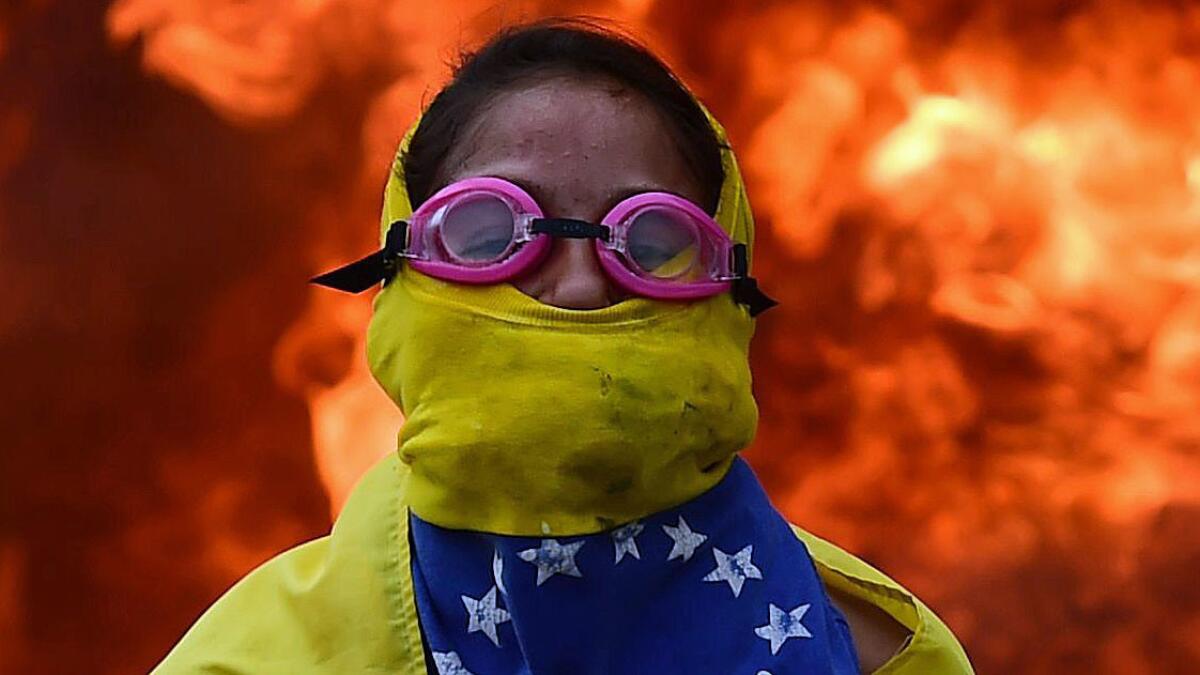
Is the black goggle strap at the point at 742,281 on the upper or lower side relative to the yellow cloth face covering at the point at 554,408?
upper

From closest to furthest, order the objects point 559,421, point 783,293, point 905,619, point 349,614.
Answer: point 559,421 → point 349,614 → point 905,619 → point 783,293

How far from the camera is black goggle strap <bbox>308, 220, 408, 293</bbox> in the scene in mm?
1031

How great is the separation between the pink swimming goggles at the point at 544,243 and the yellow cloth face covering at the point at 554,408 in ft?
0.06

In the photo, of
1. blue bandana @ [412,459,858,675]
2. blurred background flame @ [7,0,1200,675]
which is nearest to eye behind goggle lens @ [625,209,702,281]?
blue bandana @ [412,459,858,675]

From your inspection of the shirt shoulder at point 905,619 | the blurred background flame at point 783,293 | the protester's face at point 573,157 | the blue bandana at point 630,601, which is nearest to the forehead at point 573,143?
the protester's face at point 573,157

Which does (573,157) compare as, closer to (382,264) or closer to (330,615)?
(382,264)

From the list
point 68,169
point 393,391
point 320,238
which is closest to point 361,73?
point 320,238

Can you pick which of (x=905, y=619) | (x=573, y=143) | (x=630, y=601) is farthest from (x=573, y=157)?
(x=905, y=619)

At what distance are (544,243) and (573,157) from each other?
2.9 inches

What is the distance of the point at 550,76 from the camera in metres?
1.04

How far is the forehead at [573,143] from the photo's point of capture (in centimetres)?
99

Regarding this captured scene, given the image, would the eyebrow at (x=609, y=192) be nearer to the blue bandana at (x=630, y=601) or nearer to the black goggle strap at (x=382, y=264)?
the black goggle strap at (x=382, y=264)

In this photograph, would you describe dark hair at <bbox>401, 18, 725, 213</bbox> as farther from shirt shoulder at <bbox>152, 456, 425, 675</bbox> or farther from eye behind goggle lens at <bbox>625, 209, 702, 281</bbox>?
shirt shoulder at <bbox>152, 456, 425, 675</bbox>

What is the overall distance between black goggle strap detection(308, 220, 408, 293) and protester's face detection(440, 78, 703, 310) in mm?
64
